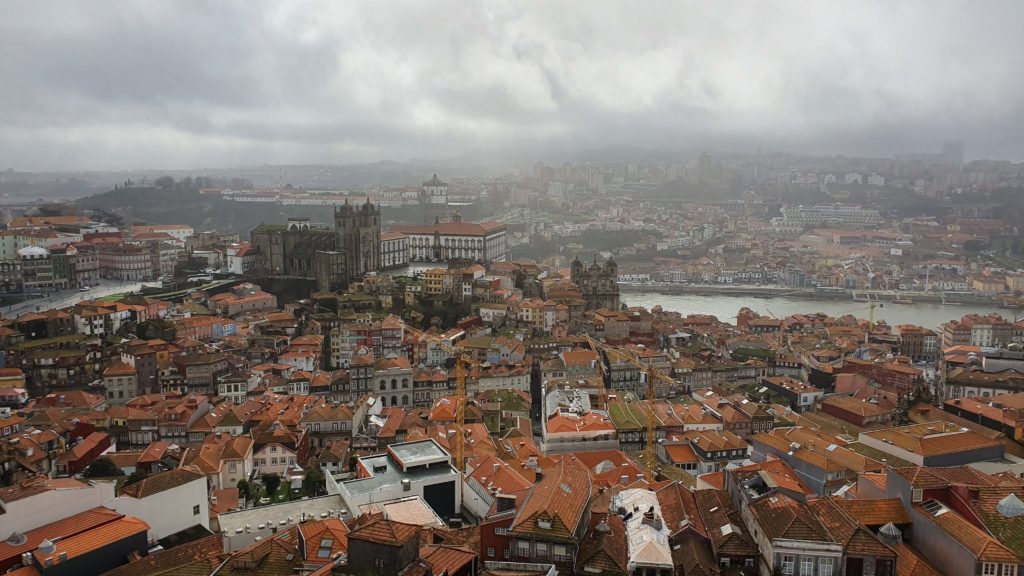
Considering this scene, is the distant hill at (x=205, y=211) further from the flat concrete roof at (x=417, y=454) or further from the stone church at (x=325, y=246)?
the flat concrete roof at (x=417, y=454)

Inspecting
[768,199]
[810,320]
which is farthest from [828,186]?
[810,320]

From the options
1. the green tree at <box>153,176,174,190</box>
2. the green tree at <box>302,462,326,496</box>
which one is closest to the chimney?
the green tree at <box>302,462,326,496</box>

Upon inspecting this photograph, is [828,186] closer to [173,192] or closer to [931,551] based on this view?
[173,192]

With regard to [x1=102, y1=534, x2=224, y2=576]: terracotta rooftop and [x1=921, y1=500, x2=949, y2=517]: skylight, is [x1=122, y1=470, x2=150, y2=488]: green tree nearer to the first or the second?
[x1=102, y1=534, x2=224, y2=576]: terracotta rooftop

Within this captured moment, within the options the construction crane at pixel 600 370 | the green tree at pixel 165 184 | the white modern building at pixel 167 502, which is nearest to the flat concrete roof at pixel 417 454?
the white modern building at pixel 167 502

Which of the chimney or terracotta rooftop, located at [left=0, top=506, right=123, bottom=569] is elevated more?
the chimney

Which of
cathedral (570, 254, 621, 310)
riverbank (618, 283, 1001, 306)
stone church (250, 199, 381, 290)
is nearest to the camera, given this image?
stone church (250, 199, 381, 290)

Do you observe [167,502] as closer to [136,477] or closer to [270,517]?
[270,517]

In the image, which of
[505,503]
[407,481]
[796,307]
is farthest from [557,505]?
[796,307]
